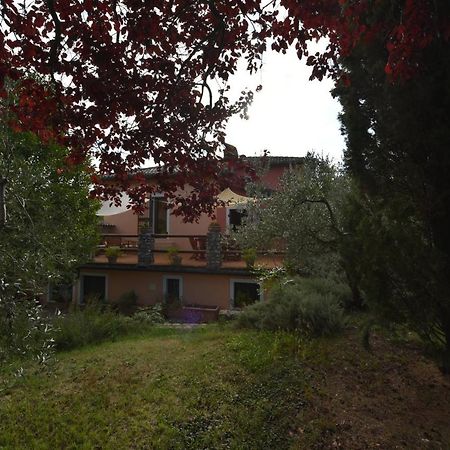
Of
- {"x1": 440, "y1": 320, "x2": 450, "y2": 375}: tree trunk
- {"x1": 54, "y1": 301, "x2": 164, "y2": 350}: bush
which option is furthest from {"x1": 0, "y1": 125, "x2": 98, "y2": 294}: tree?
{"x1": 440, "y1": 320, "x2": 450, "y2": 375}: tree trunk

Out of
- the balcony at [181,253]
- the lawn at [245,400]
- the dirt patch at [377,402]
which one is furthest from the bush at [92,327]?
the dirt patch at [377,402]

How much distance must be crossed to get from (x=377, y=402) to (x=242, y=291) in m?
10.6

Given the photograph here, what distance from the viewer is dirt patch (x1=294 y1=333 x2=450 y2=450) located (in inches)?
202

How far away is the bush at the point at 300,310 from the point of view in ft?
26.5

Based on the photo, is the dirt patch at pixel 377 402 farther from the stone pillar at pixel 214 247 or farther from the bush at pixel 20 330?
the stone pillar at pixel 214 247

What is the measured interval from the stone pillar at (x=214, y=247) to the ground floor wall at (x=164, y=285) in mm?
511

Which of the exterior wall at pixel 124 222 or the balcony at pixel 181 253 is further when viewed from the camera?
the exterior wall at pixel 124 222

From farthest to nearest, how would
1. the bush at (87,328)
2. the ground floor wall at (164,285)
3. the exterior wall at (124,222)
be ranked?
the exterior wall at (124,222)
the ground floor wall at (164,285)
the bush at (87,328)

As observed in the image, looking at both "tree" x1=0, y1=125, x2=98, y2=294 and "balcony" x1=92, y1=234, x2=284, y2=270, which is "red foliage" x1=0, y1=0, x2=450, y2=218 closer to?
"tree" x1=0, y1=125, x2=98, y2=294

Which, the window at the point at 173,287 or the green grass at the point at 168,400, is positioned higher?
the window at the point at 173,287

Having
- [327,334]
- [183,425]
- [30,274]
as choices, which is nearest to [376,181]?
[327,334]

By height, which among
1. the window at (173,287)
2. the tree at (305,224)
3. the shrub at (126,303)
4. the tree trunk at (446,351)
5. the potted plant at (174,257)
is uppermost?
the tree at (305,224)

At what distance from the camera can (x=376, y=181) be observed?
19.6 feet

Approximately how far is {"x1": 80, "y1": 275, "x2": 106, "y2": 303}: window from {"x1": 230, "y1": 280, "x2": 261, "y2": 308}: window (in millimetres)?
6577
